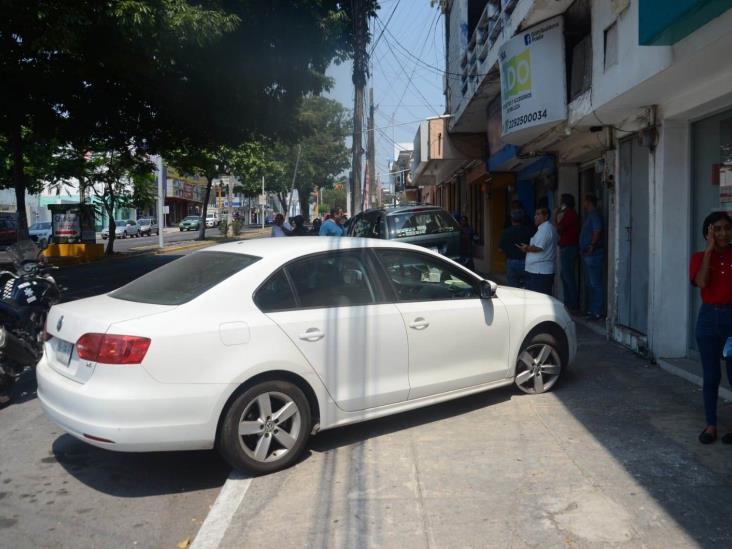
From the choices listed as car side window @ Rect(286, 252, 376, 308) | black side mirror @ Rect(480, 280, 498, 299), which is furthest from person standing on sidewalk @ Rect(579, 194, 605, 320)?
car side window @ Rect(286, 252, 376, 308)

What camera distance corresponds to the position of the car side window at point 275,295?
4664mm

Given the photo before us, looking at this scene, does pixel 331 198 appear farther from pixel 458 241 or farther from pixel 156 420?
pixel 156 420

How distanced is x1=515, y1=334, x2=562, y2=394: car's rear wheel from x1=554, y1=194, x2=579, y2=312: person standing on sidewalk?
12.8 feet

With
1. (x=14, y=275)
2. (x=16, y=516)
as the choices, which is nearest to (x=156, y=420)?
(x=16, y=516)

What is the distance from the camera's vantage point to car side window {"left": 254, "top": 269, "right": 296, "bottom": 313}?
466cm

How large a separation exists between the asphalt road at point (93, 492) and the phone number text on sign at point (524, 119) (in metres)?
6.58

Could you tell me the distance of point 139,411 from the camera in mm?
4125

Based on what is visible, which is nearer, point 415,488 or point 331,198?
point 415,488

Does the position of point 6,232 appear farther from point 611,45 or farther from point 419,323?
point 419,323

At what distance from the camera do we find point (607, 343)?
28.1 feet

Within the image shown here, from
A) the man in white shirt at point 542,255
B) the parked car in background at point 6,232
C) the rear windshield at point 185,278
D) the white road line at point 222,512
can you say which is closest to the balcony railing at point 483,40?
the man in white shirt at point 542,255

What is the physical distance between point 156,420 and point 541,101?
23.5ft

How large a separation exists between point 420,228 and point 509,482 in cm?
856

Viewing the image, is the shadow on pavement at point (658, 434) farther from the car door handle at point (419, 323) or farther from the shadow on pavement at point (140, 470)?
the shadow on pavement at point (140, 470)
